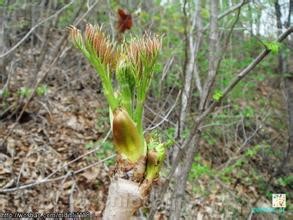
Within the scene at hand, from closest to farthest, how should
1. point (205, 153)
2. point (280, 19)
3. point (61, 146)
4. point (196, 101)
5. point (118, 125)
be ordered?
point (118, 125), point (61, 146), point (280, 19), point (205, 153), point (196, 101)

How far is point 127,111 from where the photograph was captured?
98 cm

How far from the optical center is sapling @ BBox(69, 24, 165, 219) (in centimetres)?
93

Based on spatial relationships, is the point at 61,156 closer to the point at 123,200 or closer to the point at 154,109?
the point at 154,109

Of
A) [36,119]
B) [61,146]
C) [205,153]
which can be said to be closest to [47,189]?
[61,146]

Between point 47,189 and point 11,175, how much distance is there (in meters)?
0.37

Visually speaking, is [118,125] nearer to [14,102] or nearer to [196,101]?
[14,102]

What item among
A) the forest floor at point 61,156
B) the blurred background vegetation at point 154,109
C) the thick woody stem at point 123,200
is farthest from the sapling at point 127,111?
the blurred background vegetation at point 154,109

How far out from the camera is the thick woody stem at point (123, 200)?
2.96 feet

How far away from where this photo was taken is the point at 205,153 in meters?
6.29

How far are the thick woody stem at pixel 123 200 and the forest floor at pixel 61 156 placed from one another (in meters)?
1.98

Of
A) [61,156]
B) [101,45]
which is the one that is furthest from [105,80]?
[61,156]

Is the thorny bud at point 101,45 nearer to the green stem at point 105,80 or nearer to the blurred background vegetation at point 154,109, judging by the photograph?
the green stem at point 105,80

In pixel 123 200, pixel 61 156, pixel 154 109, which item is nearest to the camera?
pixel 123 200

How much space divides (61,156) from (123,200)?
12.3ft
